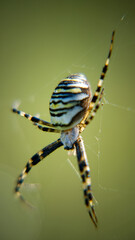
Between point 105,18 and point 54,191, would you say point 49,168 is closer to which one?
point 54,191

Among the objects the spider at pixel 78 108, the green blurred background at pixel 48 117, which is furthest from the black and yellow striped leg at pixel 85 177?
the green blurred background at pixel 48 117

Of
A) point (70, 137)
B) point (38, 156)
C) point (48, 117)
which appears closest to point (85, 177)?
point (70, 137)

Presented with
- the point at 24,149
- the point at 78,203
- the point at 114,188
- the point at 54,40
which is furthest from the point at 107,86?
the point at 54,40

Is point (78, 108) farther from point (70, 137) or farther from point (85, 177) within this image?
point (85, 177)

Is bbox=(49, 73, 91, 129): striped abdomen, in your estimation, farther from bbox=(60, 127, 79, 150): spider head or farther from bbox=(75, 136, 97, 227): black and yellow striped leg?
bbox=(75, 136, 97, 227): black and yellow striped leg

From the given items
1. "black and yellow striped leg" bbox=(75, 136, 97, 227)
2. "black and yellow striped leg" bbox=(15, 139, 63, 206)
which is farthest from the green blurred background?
"black and yellow striped leg" bbox=(75, 136, 97, 227)

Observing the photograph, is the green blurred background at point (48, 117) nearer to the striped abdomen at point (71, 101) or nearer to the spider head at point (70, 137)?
the striped abdomen at point (71, 101)
